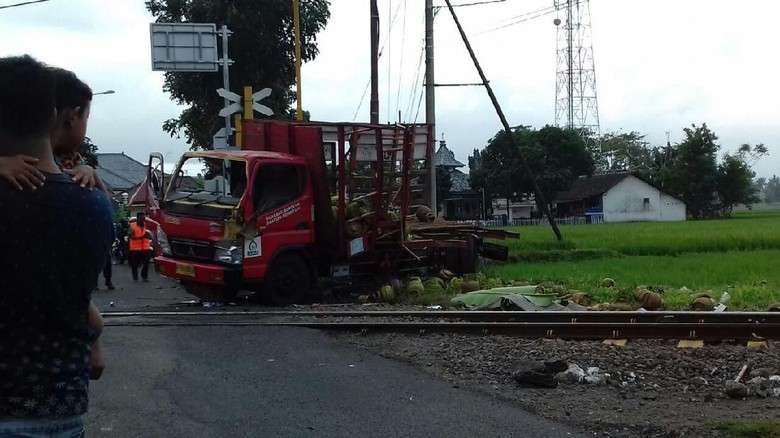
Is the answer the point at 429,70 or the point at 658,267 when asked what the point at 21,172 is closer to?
the point at 658,267

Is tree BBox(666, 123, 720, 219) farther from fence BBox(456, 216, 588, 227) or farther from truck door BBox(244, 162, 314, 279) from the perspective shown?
truck door BBox(244, 162, 314, 279)

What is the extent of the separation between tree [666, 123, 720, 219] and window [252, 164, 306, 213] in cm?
6425

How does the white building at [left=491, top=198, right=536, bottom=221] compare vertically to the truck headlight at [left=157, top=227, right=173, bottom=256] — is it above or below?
above

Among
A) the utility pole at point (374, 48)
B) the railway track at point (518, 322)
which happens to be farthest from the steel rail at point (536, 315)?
the utility pole at point (374, 48)

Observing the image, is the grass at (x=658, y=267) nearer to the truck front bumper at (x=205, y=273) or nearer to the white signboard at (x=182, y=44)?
the truck front bumper at (x=205, y=273)

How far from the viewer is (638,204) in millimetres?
76562

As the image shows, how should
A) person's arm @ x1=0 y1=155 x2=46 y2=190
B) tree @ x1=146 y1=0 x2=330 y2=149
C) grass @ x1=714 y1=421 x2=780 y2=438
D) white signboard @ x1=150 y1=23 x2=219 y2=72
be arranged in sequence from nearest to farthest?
person's arm @ x1=0 y1=155 x2=46 y2=190, grass @ x1=714 y1=421 x2=780 y2=438, white signboard @ x1=150 y1=23 x2=219 y2=72, tree @ x1=146 y1=0 x2=330 y2=149

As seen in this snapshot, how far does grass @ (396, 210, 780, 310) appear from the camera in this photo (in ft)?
45.2

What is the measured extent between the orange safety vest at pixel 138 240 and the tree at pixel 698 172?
60.9m

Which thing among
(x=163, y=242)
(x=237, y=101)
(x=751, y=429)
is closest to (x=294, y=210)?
(x=163, y=242)

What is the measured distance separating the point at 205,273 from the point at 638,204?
68715 millimetres

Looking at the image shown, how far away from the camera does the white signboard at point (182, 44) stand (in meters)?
22.7

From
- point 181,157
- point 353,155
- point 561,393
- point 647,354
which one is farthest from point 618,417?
point 181,157

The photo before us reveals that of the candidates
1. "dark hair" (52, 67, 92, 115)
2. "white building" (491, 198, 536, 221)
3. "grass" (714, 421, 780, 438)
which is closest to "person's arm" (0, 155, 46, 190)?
"dark hair" (52, 67, 92, 115)
